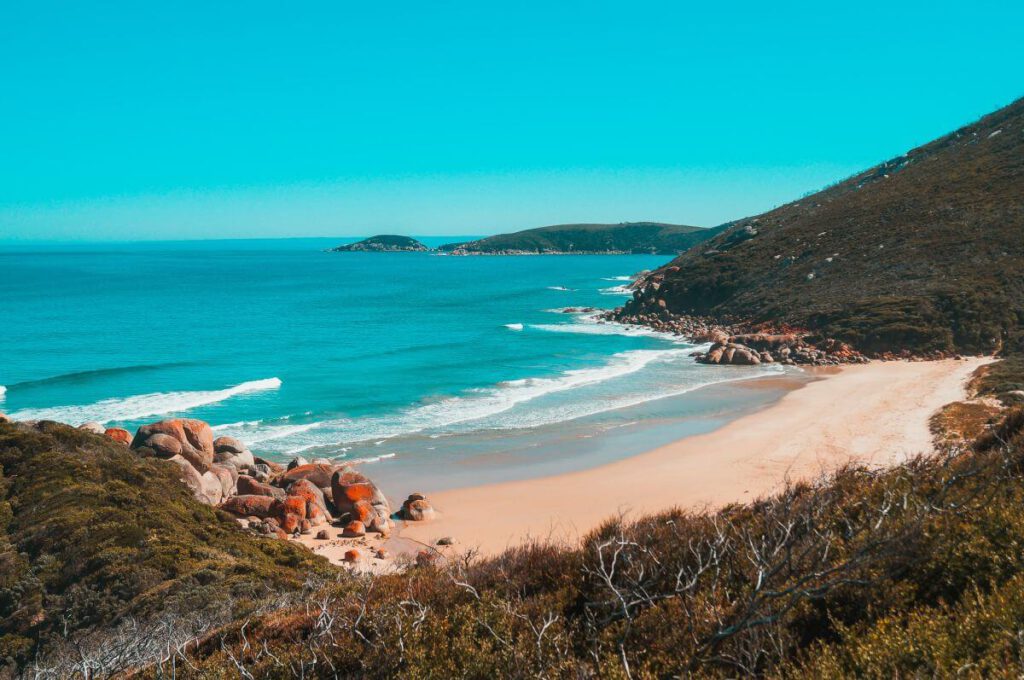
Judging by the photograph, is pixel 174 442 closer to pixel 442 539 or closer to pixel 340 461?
pixel 340 461

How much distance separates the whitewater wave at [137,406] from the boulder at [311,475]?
38.7ft

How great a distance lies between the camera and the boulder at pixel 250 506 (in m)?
16.5

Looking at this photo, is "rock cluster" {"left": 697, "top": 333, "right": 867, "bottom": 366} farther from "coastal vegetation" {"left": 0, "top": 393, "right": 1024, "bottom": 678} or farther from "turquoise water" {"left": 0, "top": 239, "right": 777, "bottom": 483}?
"coastal vegetation" {"left": 0, "top": 393, "right": 1024, "bottom": 678}

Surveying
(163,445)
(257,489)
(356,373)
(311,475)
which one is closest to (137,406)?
(356,373)

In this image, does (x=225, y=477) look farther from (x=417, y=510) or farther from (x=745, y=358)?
(x=745, y=358)

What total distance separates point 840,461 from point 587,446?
7.92 m

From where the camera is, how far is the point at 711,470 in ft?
65.4

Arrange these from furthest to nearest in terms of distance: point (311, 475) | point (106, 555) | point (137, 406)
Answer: point (137, 406) < point (311, 475) < point (106, 555)

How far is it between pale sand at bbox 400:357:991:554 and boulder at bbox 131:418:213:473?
6.41 metres

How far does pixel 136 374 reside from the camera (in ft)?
113

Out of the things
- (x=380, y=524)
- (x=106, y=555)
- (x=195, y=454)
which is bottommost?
(x=380, y=524)

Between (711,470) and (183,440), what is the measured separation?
15.5 metres

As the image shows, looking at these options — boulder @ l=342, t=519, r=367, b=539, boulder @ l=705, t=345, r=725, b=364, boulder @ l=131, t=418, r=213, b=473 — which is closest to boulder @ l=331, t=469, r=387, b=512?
boulder @ l=342, t=519, r=367, b=539

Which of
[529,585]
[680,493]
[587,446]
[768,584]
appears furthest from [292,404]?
[768,584]
